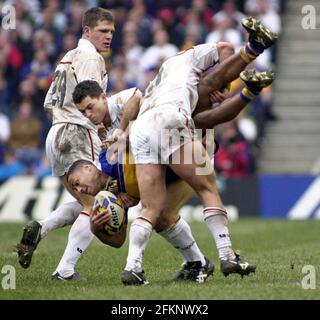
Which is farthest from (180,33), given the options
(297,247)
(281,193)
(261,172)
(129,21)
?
(297,247)

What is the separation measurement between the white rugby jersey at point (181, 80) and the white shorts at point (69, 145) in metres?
0.88

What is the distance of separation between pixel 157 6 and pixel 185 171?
14.2 meters

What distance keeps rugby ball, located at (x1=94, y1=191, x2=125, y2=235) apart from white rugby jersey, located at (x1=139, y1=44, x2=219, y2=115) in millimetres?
852

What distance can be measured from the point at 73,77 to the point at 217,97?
4.85ft

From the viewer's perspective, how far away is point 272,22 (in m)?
22.1

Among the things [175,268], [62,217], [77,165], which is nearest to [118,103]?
[77,165]

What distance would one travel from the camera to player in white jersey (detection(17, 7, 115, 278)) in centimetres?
1027

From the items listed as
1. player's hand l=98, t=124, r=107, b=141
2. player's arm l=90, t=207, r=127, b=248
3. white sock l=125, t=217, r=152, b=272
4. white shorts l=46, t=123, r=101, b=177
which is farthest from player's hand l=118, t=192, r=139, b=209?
player's hand l=98, t=124, r=107, b=141

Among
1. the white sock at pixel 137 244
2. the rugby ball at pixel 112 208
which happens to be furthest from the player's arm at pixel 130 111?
the white sock at pixel 137 244

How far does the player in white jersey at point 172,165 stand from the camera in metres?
9.28

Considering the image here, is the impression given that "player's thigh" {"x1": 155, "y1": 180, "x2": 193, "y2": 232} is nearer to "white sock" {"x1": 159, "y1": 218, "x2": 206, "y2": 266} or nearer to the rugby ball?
"white sock" {"x1": 159, "y1": 218, "x2": 206, "y2": 266}

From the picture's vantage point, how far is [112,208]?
944cm

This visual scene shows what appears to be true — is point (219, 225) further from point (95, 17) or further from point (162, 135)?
point (95, 17)

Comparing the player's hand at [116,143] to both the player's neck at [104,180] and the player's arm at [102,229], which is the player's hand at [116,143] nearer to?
the player's neck at [104,180]
